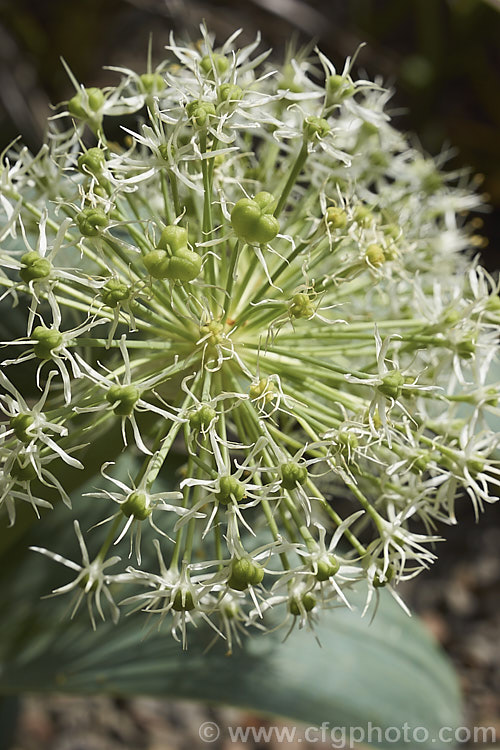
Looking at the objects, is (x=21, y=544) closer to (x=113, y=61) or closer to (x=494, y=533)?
(x=494, y=533)

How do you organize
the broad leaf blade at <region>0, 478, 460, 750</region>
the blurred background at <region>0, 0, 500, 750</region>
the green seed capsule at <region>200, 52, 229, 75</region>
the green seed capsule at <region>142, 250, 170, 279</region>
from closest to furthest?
the green seed capsule at <region>142, 250, 170, 279</region> → the green seed capsule at <region>200, 52, 229, 75</region> → the broad leaf blade at <region>0, 478, 460, 750</region> → the blurred background at <region>0, 0, 500, 750</region>

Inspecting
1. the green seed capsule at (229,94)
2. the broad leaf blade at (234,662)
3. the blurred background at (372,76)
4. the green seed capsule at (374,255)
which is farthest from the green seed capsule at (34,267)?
the blurred background at (372,76)

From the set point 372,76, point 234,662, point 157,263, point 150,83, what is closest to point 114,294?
point 157,263

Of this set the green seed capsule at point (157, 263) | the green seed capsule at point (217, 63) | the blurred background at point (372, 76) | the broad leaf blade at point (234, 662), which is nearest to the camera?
the green seed capsule at point (157, 263)

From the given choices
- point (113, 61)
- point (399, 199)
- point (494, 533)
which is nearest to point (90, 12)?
point (113, 61)

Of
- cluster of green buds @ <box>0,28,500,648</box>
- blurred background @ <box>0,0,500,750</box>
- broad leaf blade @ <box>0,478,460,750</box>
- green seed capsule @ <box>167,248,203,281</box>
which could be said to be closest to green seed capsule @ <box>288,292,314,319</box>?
cluster of green buds @ <box>0,28,500,648</box>

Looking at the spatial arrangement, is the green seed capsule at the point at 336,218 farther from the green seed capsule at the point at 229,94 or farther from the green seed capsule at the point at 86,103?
the green seed capsule at the point at 86,103

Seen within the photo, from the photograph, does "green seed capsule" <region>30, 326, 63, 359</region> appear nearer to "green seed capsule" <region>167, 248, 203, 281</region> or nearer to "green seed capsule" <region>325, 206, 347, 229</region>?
"green seed capsule" <region>167, 248, 203, 281</region>
